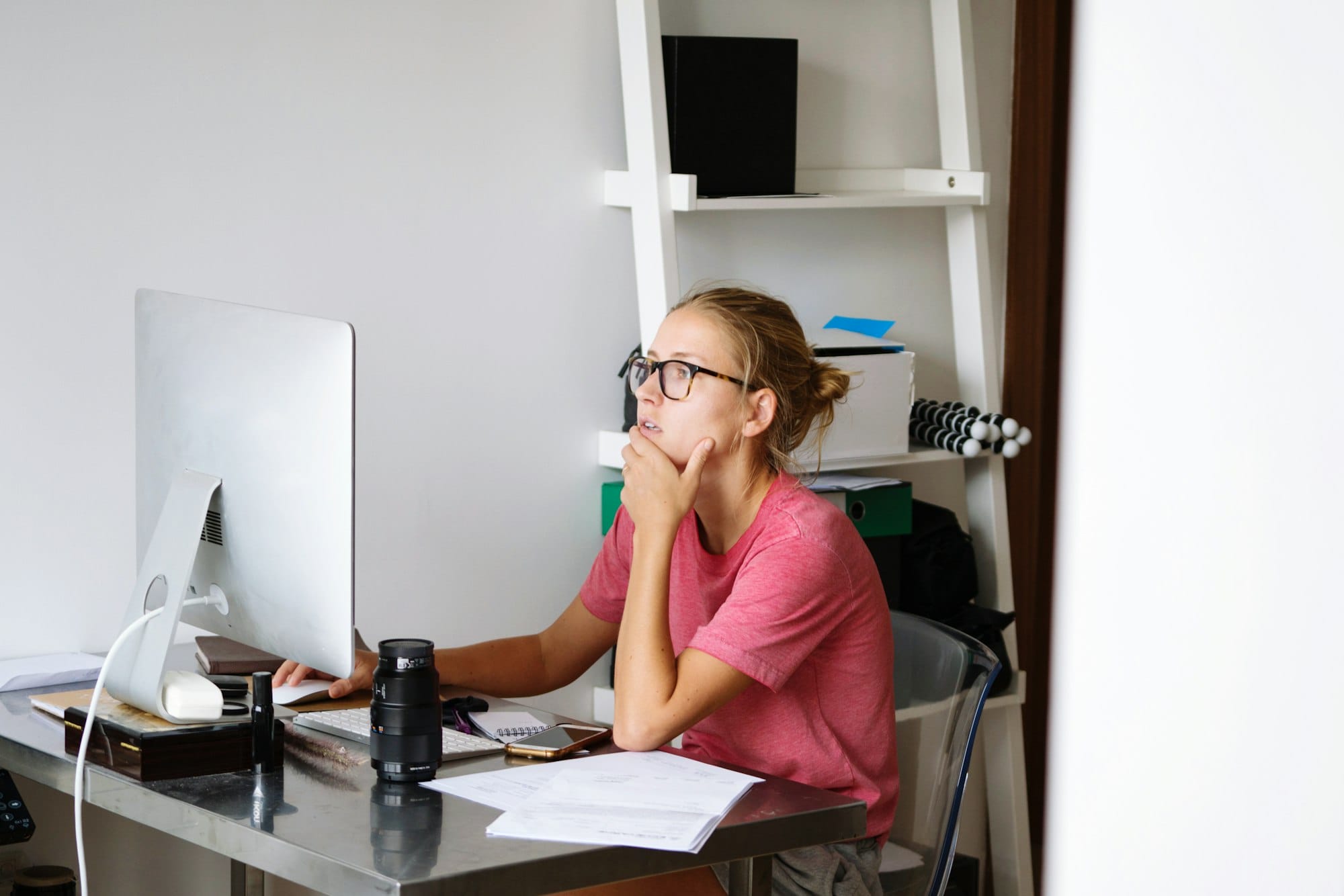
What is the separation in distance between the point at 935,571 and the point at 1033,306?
80 cm

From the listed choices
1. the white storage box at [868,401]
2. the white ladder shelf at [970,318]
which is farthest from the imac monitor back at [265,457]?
the white storage box at [868,401]

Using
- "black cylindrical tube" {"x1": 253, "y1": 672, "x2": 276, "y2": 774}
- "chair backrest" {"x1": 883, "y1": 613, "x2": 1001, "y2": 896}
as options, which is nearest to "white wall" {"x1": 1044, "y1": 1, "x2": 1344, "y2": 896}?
"black cylindrical tube" {"x1": 253, "y1": 672, "x2": 276, "y2": 774}

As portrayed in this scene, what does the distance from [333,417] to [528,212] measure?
123 centimetres

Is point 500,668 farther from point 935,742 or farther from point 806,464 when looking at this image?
point 806,464

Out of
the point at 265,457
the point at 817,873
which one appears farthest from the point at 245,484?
the point at 817,873

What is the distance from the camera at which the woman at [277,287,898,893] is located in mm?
1509

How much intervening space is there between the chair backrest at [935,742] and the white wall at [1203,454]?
4.50 feet

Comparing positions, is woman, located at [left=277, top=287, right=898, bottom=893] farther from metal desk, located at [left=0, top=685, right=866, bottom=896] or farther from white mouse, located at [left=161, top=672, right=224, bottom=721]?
white mouse, located at [left=161, top=672, right=224, bottom=721]

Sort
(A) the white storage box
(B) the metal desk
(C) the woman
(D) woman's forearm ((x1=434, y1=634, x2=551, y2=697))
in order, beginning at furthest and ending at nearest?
(A) the white storage box < (D) woman's forearm ((x1=434, y1=634, x2=551, y2=697)) < (C) the woman < (B) the metal desk

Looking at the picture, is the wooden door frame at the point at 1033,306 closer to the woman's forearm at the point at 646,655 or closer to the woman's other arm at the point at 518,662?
the woman's other arm at the point at 518,662

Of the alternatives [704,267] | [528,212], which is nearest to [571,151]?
[528,212]

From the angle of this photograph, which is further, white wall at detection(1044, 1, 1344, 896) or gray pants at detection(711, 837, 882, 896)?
gray pants at detection(711, 837, 882, 896)

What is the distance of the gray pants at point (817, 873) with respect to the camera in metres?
1.51

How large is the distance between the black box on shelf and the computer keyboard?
1281 mm
